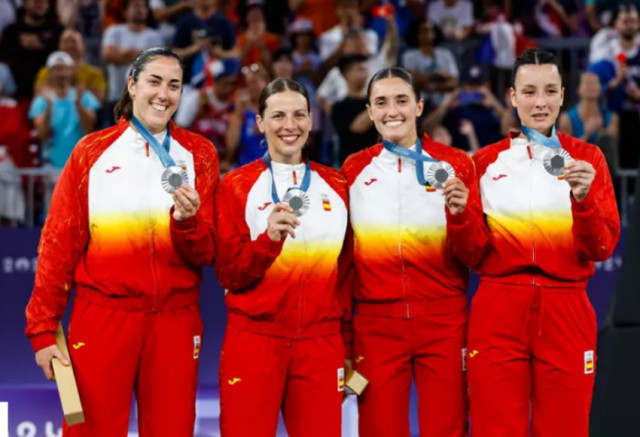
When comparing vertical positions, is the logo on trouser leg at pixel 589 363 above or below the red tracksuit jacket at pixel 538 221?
below

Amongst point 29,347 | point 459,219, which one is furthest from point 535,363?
point 29,347

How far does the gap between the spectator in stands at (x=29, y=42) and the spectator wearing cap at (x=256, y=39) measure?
170 centimetres

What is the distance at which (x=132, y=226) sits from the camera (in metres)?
5.39

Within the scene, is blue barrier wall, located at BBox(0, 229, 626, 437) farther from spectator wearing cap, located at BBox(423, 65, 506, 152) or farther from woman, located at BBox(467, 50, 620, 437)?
spectator wearing cap, located at BBox(423, 65, 506, 152)

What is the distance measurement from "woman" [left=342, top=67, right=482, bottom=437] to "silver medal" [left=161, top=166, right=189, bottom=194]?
0.92 metres

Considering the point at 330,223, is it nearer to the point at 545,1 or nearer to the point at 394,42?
the point at 394,42

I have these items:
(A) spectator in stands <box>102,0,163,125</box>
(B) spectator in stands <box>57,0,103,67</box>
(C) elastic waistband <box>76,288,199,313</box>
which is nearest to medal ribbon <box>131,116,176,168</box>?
(C) elastic waistband <box>76,288,199,313</box>

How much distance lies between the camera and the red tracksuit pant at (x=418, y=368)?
559cm

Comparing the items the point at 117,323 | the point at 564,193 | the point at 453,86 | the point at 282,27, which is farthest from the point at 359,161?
the point at 282,27

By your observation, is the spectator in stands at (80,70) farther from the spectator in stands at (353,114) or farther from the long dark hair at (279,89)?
the long dark hair at (279,89)

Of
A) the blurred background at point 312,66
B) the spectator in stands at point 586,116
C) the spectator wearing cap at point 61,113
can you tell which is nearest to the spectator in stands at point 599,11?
the blurred background at point 312,66

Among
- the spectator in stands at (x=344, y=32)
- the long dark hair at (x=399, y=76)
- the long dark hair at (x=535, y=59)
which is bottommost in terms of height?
the long dark hair at (x=399, y=76)

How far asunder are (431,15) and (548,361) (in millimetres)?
6938

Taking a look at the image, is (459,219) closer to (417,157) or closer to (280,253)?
(417,157)
